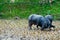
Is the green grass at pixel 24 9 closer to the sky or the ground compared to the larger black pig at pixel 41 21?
closer to the ground

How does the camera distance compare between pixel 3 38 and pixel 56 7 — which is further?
pixel 56 7

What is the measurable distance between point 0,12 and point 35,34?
7.42m

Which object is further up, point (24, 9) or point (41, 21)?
point (41, 21)

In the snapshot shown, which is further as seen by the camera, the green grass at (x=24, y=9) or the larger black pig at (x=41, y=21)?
the green grass at (x=24, y=9)

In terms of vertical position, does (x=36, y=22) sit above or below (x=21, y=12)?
above

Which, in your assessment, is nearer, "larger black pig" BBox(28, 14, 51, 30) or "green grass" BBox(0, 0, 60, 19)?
"larger black pig" BBox(28, 14, 51, 30)

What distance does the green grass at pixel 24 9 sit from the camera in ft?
56.9

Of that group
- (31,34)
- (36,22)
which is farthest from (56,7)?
(31,34)

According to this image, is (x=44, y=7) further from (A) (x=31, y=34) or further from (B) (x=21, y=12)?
(A) (x=31, y=34)

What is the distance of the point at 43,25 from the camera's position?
11445mm

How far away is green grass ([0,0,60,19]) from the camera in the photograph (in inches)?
683

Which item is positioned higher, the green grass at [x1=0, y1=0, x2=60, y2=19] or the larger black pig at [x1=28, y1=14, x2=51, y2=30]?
the larger black pig at [x1=28, y1=14, x2=51, y2=30]

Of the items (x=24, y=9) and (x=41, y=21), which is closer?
(x=41, y=21)

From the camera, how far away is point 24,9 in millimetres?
18156
